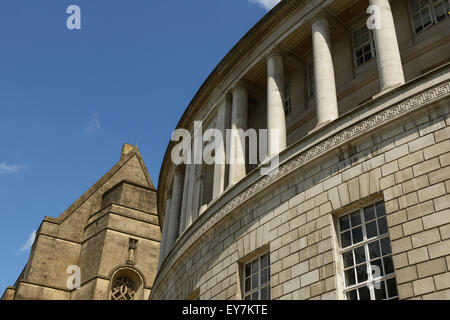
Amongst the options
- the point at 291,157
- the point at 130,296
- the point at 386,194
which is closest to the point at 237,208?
the point at 291,157

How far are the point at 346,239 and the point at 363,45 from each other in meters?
8.54

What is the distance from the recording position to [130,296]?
36.3 meters

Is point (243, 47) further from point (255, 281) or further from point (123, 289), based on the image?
point (123, 289)

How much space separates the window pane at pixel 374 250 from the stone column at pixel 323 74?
15.0 ft

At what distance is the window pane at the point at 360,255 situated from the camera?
12766 millimetres

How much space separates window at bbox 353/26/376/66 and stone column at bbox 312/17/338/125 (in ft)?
4.70

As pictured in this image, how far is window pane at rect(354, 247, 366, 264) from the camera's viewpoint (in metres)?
12.8

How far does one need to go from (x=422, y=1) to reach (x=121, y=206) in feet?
88.7

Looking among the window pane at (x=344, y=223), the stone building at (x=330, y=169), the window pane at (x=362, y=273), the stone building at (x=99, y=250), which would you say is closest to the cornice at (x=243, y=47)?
the stone building at (x=330, y=169)

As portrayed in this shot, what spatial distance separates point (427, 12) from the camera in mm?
17594

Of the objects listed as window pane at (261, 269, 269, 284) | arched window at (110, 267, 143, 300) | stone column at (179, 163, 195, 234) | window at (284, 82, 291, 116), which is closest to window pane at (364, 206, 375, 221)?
window pane at (261, 269, 269, 284)

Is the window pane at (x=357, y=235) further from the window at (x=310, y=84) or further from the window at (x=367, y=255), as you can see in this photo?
the window at (x=310, y=84)
